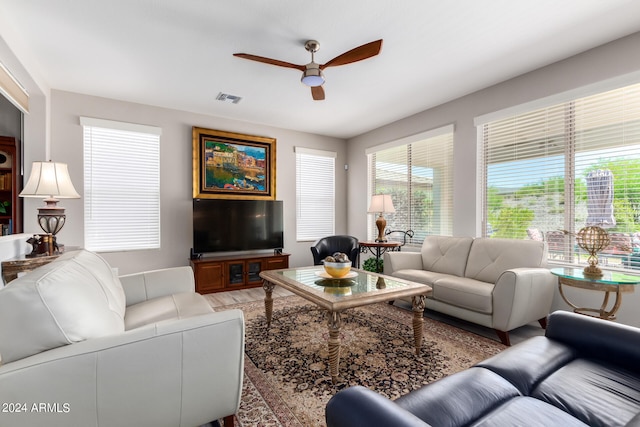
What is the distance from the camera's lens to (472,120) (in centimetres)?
371

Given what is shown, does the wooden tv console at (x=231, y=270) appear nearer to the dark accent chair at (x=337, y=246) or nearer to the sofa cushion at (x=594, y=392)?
the dark accent chair at (x=337, y=246)

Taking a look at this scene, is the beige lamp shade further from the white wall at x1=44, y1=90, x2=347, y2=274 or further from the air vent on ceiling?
the air vent on ceiling

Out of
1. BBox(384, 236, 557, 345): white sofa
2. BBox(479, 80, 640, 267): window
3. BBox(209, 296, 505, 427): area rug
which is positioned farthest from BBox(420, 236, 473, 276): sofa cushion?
BBox(209, 296, 505, 427): area rug

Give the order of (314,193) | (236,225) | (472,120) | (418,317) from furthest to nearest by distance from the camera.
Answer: (314,193) → (236,225) → (472,120) → (418,317)

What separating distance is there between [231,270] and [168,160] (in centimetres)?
182

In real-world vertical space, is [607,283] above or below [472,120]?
below

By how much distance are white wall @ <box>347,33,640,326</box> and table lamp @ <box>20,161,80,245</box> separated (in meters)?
4.26

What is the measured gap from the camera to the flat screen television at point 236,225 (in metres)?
4.25

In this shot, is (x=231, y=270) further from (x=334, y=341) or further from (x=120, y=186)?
(x=334, y=341)

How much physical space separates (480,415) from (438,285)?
2.01 m

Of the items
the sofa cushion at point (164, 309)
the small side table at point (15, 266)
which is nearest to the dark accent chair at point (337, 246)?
the sofa cushion at point (164, 309)

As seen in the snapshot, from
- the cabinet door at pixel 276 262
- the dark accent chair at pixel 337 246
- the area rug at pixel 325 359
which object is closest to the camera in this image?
the area rug at pixel 325 359

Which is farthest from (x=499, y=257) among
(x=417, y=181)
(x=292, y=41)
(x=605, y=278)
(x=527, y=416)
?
(x=292, y=41)

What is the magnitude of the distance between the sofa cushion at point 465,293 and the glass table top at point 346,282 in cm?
66
